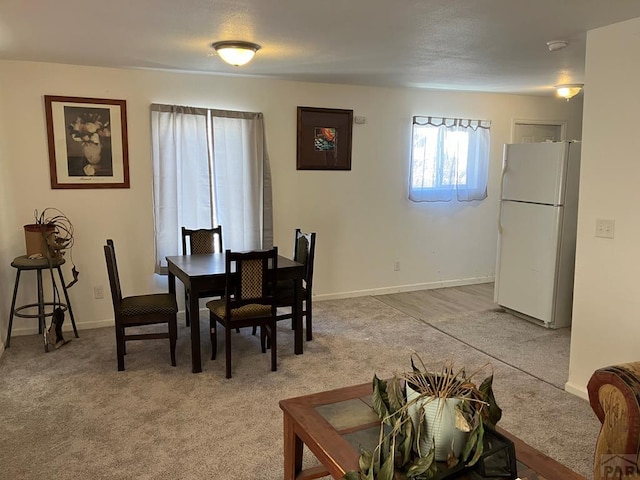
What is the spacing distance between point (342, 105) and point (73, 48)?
8.67 ft

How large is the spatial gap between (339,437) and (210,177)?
3415mm

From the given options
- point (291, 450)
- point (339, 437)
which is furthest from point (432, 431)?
point (291, 450)

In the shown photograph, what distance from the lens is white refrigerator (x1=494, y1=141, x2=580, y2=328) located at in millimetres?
4512

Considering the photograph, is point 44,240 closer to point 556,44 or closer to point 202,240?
point 202,240

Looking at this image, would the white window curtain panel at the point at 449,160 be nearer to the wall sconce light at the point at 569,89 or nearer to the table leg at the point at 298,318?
the wall sconce light at the point at 569,89

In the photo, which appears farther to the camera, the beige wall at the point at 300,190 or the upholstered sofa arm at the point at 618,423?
the beige wall at the point at 300,190

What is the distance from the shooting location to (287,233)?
528cm

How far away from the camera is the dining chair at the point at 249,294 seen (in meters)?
3.45

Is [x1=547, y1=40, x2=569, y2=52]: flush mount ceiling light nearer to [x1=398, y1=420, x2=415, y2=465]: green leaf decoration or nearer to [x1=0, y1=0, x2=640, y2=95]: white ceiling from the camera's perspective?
[x1=0, y1=0, x2=640, y2=95]: white ceiling

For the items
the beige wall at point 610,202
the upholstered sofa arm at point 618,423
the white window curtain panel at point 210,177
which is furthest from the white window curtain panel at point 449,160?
the upholstered sofa arm at point 618,423

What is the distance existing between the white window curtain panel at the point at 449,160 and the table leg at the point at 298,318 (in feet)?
7.72

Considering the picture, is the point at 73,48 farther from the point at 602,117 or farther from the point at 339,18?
the point at 602,117

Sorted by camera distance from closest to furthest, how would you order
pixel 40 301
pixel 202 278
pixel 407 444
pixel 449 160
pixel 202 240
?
pixel 407 444
pixel 202 278
pixel 40 301
pixel 202 240
pixel 449 160

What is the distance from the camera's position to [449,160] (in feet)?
19.5
